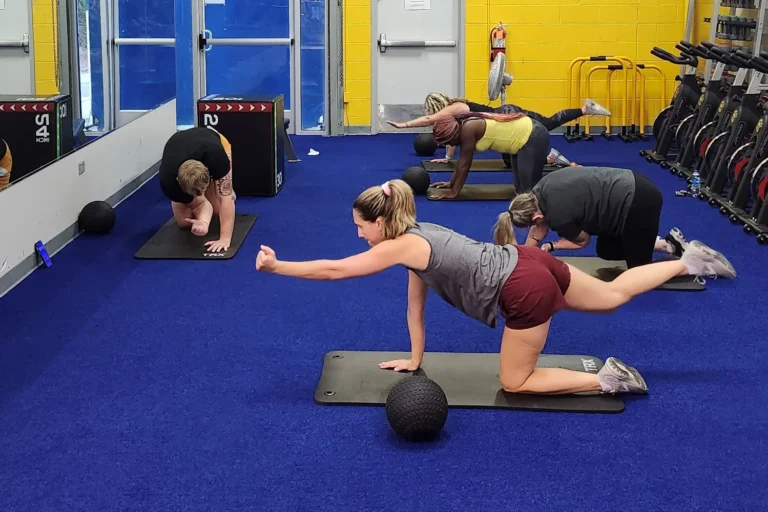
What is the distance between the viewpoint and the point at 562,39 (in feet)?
34.1

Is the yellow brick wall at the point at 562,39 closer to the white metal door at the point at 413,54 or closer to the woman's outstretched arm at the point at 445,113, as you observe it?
the white metal door at the point at 413,54

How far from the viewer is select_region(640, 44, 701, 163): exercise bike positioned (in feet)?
28.4

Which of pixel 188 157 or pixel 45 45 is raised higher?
pixel 45 45

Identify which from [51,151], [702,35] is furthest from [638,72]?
[51,151]

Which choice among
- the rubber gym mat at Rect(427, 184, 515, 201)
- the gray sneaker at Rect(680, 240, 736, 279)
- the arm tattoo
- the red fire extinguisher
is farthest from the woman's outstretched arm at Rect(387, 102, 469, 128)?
the gray sneaker at Rect(680, 240, 736, 279)

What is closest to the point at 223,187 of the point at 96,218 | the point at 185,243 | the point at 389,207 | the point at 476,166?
the point at 185,243

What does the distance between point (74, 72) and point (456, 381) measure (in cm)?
510

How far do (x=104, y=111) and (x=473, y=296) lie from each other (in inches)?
205

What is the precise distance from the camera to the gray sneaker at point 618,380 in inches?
150

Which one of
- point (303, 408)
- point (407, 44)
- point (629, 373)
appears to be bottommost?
point (303, 408)

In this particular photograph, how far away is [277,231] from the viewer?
6.63 m

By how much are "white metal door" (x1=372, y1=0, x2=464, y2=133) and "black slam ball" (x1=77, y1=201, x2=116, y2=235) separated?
4793mm

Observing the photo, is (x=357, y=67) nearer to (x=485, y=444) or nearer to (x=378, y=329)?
(x=378, y=329)

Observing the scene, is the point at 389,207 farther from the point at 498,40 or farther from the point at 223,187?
the point at 498,40
